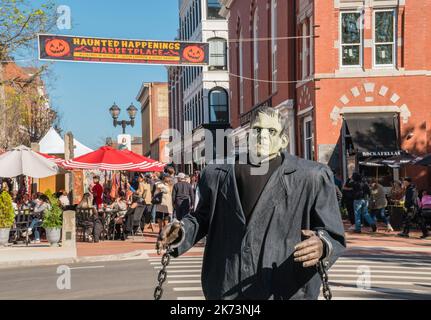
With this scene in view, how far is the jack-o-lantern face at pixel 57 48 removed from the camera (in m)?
24.4

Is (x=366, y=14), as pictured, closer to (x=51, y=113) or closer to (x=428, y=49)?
(x=428, y=49)

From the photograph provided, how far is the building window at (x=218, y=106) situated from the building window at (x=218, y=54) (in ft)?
6.12

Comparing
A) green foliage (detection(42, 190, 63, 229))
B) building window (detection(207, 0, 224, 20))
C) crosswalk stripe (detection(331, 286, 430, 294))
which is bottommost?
crosswalk stripe (detection(331, 286, 430, 294))

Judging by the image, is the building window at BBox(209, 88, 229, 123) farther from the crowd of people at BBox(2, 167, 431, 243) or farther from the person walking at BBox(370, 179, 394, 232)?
the person walking at BBox(370, 179, 394, 232)

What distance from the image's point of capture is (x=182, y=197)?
682 inches

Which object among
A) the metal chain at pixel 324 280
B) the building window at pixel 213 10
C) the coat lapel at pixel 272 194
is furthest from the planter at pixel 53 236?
the building window at pixel 213 10

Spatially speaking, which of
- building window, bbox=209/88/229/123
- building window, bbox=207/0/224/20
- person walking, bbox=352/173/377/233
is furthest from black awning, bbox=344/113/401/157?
building window, bbox=207/0/224/20

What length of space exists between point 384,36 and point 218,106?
93.4 feet

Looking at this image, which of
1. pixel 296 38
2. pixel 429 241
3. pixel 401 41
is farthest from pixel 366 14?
pixel 429 241

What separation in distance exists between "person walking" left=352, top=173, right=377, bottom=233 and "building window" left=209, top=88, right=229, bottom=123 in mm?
33652

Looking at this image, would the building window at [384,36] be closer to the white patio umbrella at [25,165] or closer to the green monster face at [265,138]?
the white patio umbrella at [25,165]

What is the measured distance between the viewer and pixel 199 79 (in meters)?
54.6

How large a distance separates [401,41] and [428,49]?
3.58ft

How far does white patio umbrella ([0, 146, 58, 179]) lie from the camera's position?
A: 20.0m
